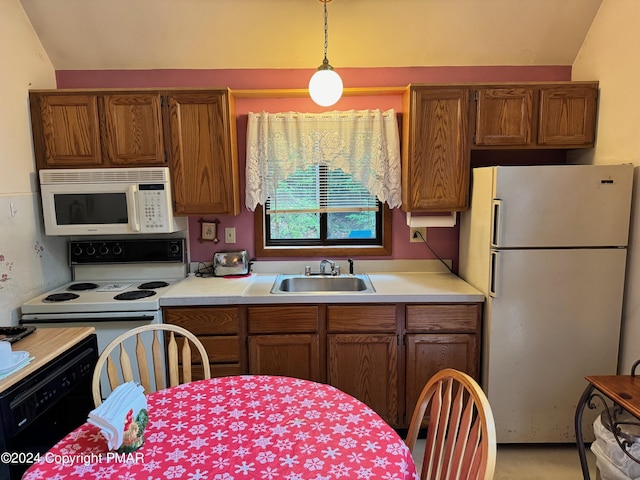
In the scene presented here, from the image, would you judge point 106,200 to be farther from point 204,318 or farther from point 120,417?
point 120,417

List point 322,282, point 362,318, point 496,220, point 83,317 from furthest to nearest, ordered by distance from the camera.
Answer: point 322,282 → point 362,318 → point 83,317 → point 496,220

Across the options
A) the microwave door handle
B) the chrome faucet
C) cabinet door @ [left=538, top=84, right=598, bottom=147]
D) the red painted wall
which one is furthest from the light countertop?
the red painted wall

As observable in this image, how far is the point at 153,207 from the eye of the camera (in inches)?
98.2

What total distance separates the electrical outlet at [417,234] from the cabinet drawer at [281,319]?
3.08 ft

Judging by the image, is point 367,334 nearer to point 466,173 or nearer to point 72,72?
point 466,173

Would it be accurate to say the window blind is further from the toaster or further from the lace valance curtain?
the toaster

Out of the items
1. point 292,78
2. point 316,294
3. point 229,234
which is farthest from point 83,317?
point 292,78

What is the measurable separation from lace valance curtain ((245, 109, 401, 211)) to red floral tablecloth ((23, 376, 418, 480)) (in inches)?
62.4

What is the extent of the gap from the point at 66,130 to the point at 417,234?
230 centimetres

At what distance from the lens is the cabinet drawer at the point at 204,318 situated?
235 cm

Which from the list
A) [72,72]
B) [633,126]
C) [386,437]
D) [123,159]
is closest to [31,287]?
[123,159]

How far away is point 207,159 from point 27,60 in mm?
1170

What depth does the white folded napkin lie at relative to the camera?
1.08m

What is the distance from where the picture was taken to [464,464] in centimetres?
112
